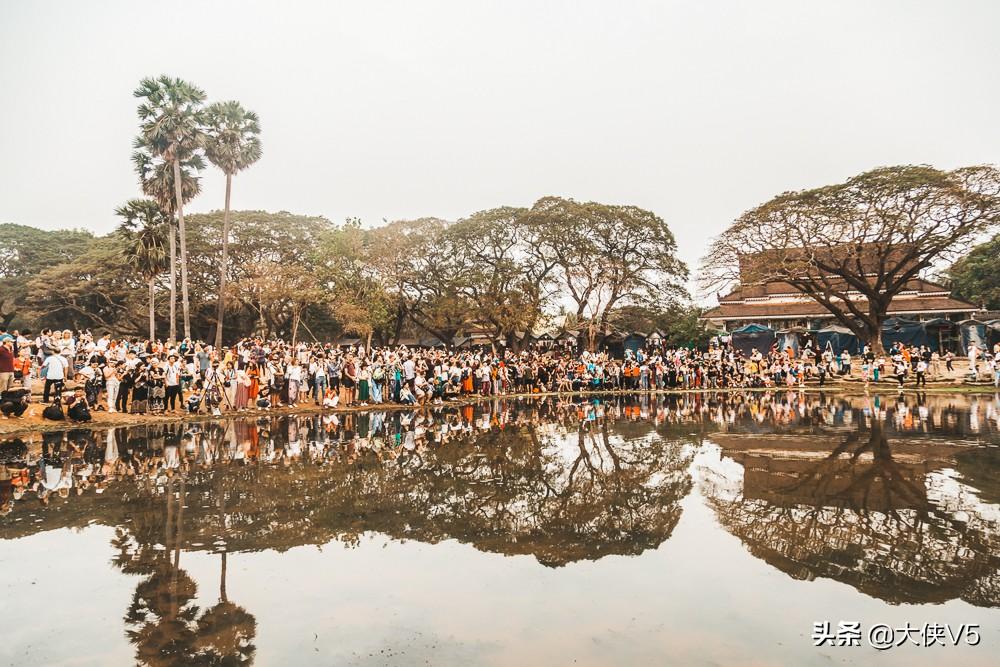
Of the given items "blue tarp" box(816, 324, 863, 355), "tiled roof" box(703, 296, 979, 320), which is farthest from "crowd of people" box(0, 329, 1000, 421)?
"tiled roof" box(703, 296, 979, 320)

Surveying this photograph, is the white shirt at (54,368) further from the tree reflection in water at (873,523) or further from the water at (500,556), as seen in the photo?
the tree reflection in water at (873,523)

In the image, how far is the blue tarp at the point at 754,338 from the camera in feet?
125

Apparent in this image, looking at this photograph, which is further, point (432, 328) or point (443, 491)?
point (432, 328)

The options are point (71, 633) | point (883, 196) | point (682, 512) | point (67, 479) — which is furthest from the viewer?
point (883, 196)

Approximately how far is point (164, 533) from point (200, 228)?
41.3m

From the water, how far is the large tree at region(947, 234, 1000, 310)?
148 feet

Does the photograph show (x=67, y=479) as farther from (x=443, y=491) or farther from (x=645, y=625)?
(x=645, y=625)

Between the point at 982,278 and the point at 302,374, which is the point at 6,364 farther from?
the point at 982,278

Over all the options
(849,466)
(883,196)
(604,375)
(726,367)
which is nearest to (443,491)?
(849,466)

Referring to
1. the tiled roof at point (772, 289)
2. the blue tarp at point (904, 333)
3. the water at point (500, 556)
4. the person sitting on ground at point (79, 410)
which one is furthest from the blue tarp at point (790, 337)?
the person sitting on ground at point (79, 410)

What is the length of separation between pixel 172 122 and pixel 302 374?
18315 millimetres

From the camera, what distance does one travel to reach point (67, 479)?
7.53m

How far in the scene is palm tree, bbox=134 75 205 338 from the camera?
2717cm

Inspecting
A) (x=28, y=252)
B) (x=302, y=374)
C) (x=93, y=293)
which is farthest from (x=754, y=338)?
(x=28, y=252)
